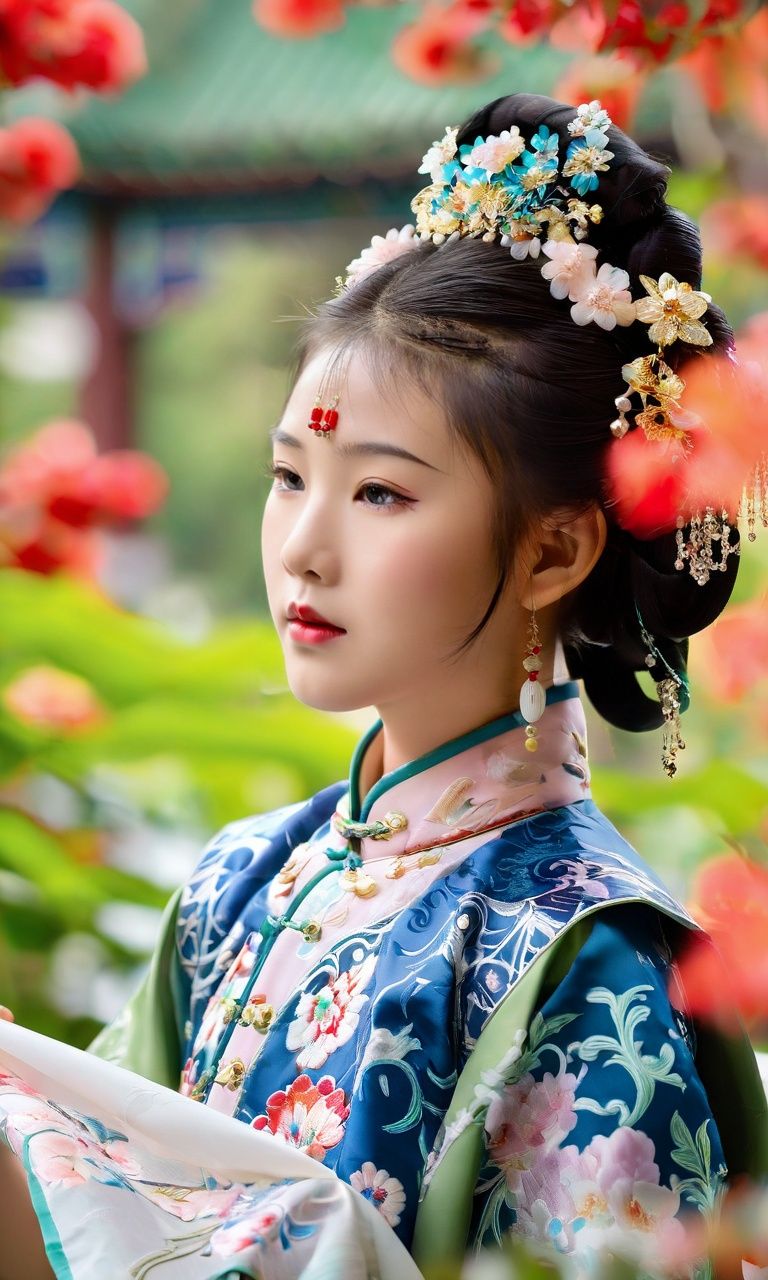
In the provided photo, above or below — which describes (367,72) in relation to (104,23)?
above

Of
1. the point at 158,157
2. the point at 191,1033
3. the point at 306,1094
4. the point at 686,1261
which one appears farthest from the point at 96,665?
the point at 158,157

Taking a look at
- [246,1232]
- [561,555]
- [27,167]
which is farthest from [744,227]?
[246,1232]

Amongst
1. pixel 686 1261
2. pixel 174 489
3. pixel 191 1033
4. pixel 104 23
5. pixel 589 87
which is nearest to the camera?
pixel 686 1261

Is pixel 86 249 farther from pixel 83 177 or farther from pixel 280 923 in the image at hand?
pixel 280 923

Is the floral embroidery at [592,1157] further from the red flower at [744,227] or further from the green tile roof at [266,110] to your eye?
the green tile roof at [266,110]

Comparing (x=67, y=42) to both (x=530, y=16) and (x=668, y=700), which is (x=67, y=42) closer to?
(x=530, y=16)

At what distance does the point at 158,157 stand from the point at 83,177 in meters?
0.36

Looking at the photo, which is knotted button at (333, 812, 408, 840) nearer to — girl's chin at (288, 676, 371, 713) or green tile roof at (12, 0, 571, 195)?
girl's chin at (288, 676, 371, 713)

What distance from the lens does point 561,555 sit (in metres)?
1.15

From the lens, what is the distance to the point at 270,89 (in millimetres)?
6441

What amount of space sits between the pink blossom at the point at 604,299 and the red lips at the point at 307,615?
11.9 inches

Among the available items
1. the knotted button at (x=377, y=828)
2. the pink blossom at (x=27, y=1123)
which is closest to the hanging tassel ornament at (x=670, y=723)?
the knotted button at (x=377, y=828)

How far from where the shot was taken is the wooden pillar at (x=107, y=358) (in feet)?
22.0

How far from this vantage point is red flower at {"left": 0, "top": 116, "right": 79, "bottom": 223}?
2062 millimetres
